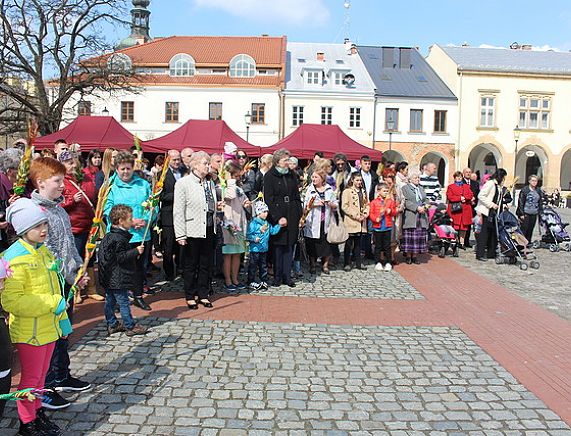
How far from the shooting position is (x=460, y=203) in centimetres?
1136

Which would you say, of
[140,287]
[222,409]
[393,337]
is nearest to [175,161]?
[140,287]

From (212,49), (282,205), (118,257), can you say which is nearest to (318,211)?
(282,205)

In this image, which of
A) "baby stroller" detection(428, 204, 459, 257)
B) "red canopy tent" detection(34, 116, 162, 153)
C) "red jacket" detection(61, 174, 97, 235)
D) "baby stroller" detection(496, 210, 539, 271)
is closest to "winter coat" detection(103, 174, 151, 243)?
"red jacket" detection(61, 174, 97, 235)

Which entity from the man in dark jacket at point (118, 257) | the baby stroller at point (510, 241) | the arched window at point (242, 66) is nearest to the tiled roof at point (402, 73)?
the arched window at point (242, 66)

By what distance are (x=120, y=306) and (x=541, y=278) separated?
24.5ft

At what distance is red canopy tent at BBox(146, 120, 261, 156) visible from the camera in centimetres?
1516

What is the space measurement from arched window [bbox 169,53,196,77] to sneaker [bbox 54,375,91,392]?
121ft

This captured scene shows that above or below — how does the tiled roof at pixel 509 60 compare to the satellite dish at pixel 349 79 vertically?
above

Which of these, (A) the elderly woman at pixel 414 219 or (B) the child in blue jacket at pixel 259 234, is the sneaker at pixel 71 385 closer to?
(B) the child in blue jacket at pixel 259 234

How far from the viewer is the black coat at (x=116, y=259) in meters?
5.25

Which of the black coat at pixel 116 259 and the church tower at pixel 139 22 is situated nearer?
the black coat at pixel 116 259

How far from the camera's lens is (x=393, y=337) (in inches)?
225

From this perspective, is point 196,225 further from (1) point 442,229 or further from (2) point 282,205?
(1) point 442,229

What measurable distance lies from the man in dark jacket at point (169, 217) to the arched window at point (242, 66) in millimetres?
32101
